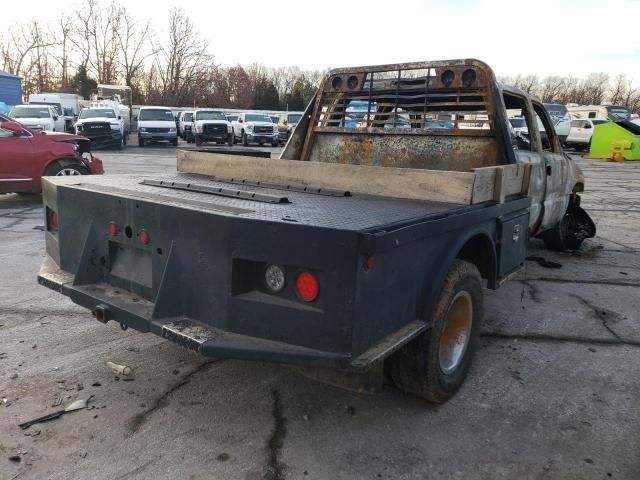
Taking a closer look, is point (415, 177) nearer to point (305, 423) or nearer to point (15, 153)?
point (305, 423)

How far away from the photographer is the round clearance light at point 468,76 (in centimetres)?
439

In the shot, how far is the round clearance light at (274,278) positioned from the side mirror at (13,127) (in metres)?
9.03

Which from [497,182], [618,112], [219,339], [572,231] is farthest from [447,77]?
[618,112]

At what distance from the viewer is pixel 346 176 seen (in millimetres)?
3785

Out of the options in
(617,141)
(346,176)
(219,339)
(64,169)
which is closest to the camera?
(219,339)

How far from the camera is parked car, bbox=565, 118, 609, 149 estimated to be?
31047 millimetres

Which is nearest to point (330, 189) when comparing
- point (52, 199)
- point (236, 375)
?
point (236, 375)

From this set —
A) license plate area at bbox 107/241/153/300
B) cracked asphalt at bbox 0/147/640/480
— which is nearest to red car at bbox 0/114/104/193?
cracked asphalt at bbox 0/147/640/480

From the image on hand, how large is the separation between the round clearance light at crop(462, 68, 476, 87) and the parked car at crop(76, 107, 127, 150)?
23318 millimetres

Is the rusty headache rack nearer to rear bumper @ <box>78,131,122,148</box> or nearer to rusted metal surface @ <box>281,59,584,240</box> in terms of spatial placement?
rusted metal surface @ <box>281,59,584,240</box>

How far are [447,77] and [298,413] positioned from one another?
3007mm

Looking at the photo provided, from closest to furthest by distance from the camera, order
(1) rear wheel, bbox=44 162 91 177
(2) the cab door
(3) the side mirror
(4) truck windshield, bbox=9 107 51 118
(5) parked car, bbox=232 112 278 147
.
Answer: (2) the cab door < (3) the side mirror < (1) rear wheel, bbox=44 162 91 177 < (4) truck windshield, bbox=9 107 51 118 < (5) parked car, bbox=232 112 278 147

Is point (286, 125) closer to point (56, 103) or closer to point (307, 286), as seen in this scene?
point (56, 103)

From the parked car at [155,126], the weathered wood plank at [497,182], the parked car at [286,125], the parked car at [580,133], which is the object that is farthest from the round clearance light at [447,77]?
the parked car at [580,133]
